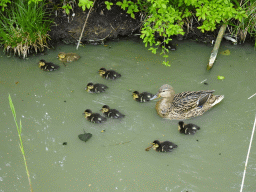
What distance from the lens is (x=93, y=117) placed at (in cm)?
412

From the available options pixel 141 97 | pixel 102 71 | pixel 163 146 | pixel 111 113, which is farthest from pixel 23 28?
pixel 163 146

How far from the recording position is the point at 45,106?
446 cm

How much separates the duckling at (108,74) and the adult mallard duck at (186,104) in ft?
2.75

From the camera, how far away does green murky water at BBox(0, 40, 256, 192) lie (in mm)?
3500

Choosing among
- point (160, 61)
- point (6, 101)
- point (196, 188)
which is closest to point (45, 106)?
point (6, 101)

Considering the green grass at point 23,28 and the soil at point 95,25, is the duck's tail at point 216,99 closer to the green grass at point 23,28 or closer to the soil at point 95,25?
the soil at point 95,25

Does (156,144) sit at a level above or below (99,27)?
below

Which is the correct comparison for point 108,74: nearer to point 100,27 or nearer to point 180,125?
point 100,27

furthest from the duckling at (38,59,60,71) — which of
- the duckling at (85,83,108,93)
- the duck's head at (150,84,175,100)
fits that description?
the duck's head at (150,84,175,100)

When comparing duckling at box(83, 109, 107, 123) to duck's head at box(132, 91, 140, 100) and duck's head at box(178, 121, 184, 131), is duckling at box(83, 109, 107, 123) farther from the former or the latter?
duck's head at box(178, 121, 184, 131)

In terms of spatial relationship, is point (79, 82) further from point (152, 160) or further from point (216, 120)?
point (216, 120)

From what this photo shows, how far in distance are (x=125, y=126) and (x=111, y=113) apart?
260mm

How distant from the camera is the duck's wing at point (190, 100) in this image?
4.21 meters

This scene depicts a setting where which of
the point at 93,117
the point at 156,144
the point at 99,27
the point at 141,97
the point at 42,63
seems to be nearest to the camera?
the point at 156,144
